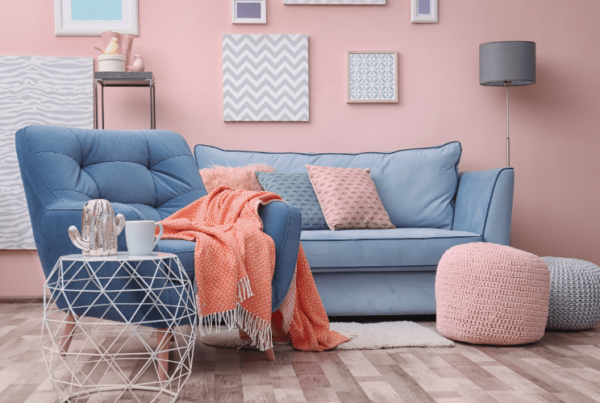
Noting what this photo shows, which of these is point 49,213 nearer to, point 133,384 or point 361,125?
point 133,384

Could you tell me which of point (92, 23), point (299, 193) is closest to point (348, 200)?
point (299, 193)

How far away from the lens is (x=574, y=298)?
2.64m

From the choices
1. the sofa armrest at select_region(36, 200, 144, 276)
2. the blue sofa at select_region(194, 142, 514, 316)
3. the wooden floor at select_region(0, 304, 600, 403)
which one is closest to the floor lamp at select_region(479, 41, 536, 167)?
the blue sofa at select_region(194, 142, 514, 316)

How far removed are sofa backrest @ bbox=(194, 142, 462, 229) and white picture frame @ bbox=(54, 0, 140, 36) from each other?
1048 mm

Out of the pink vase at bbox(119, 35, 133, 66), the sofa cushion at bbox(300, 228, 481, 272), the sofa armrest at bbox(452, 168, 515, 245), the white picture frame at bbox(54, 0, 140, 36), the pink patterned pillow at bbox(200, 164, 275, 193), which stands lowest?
the sofa cushion at bbox(300, 228, 481, 272)

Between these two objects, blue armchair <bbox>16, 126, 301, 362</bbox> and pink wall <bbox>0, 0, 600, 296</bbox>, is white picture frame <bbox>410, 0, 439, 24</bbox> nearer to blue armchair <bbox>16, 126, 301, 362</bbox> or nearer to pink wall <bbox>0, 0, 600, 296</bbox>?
pink wall <bbox>0, 0, 600, 296</bbox>

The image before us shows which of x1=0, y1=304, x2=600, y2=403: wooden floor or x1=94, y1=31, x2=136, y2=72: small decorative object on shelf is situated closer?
x1=0, y1=304, x2=600, y2=403: wooden floor

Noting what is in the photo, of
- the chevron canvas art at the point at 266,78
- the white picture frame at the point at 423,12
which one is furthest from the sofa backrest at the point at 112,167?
the white picture frame at the point at 423,12

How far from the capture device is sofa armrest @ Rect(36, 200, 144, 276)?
1984mm

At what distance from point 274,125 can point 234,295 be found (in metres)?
2.06

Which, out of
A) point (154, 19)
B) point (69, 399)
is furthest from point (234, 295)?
point (154, 19)

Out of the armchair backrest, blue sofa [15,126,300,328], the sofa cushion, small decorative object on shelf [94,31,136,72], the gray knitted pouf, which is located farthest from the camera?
small decorative object on shelf [94,31,136,72]

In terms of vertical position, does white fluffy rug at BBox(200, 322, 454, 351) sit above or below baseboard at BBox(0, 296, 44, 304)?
above

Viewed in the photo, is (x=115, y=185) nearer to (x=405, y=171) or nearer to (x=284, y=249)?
(x=284, y=249)
